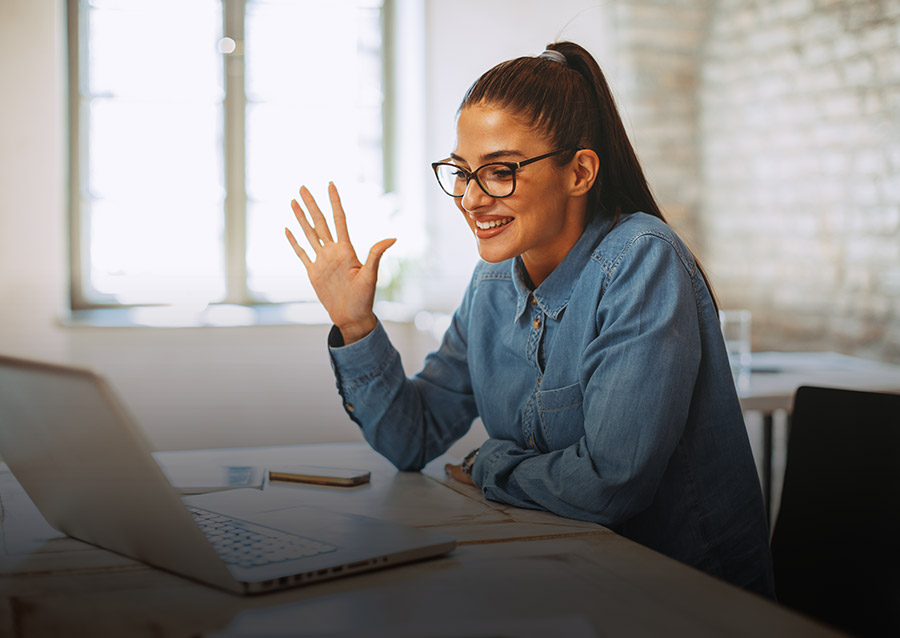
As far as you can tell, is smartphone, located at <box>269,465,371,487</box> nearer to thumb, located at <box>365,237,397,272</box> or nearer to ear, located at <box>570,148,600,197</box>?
thumb, located at <box>365,237,397,272</box>

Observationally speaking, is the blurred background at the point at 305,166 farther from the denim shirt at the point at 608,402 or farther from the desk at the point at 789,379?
the denim shirt at the point at 608,402

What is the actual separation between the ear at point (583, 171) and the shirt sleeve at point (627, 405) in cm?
18

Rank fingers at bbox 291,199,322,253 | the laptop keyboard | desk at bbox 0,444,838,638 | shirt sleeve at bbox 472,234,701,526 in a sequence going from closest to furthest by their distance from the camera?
desk at bbox 0,444,838,638 → the laptop keyboard → shirt sleeve at bbox 472,234,701,526 → fingers at bbox 291,199,322,253

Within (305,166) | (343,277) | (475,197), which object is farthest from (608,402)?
(305,166)

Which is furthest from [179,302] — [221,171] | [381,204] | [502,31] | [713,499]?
[713,499]

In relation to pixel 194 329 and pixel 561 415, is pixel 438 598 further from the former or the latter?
pixel 194 329

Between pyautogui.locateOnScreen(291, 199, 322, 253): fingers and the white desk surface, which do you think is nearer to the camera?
pyautogui.locateOnScreen(291, 199, 322, 253): fingers

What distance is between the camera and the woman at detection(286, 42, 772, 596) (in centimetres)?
107

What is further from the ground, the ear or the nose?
the ear

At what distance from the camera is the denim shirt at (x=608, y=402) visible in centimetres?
106

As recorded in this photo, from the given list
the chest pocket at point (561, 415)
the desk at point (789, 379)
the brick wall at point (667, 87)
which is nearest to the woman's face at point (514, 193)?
the chest pocket at point (561, 415)

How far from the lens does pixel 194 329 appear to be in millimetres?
3365

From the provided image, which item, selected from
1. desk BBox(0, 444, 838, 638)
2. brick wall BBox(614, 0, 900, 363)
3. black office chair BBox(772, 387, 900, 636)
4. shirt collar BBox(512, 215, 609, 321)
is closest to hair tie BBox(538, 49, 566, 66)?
shirt collar BBox(512, 215, 609, 321)

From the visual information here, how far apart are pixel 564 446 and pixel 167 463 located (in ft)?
2.06
